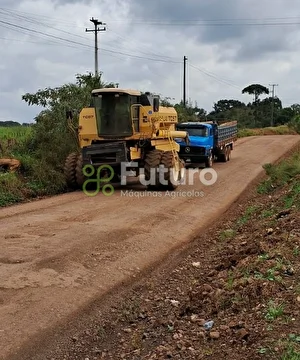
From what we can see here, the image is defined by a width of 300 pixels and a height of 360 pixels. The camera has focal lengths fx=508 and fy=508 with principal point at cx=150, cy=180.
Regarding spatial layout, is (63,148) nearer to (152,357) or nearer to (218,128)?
(218,128)

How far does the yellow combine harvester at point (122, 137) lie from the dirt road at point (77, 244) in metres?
0.91

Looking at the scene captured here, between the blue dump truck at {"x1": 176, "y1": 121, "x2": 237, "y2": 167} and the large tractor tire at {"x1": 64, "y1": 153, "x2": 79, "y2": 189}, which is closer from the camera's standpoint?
the large tractor tire at {"x1": 64, "y1": 153, "x2": 79, "y2": 189}

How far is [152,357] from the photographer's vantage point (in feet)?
15.2

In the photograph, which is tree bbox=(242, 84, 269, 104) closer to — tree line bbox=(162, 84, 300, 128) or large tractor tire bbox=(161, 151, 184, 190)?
tree line bbox=(162, 84, 300, 128)

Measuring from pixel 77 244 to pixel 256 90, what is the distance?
7383cm

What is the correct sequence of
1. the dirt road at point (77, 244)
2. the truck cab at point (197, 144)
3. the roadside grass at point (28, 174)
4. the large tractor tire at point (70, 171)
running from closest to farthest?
the dirt road at point (77, 244) < the roadside grass at point (28, 174) < the large tractor tire at point (70, 171) < the truck cab at point (197, 144)

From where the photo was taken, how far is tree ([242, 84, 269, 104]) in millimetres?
78250

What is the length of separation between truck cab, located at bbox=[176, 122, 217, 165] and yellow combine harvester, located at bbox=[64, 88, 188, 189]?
20.0 ft

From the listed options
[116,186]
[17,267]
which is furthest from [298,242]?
[116,186]

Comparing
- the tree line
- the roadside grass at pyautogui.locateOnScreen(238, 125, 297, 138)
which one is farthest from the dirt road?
the tree line

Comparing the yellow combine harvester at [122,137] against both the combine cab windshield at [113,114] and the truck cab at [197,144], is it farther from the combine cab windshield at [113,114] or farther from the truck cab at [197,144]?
the truck cab at [197,144]

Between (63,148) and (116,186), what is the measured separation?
272 cm

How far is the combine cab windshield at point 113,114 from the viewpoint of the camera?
1477cm

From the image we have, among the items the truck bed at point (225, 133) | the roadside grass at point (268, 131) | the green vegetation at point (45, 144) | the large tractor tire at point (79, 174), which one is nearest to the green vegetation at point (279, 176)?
the green vegetation at point (45, 144)
